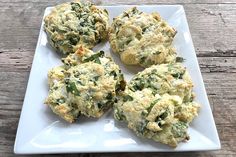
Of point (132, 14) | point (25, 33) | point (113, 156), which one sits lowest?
point (25, 33)

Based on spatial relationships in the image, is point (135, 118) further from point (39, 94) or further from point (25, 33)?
point (25, 33)

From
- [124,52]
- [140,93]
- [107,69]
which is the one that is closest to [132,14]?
[124,52]

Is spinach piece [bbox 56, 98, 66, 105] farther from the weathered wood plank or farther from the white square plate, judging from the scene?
Answer: the weathered wood plank

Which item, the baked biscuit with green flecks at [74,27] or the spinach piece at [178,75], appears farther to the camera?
the baked biscuit with green flecks at [74,27]

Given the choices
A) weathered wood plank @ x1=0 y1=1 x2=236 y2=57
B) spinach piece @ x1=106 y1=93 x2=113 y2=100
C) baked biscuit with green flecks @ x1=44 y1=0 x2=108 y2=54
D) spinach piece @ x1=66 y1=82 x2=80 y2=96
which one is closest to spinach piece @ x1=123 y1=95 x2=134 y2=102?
spinach piece @ x1=106 y1=93 x2=113 y2=100

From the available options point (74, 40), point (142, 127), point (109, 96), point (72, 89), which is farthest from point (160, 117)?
point (74, 40)

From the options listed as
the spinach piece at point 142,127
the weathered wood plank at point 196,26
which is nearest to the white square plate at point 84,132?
the spinach piece at point 142,127

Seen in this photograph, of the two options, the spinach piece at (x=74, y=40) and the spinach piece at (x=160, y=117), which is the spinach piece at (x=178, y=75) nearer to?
the spinach piece at (x=160, y=117)

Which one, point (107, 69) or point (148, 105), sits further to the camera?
point (107, 69)
